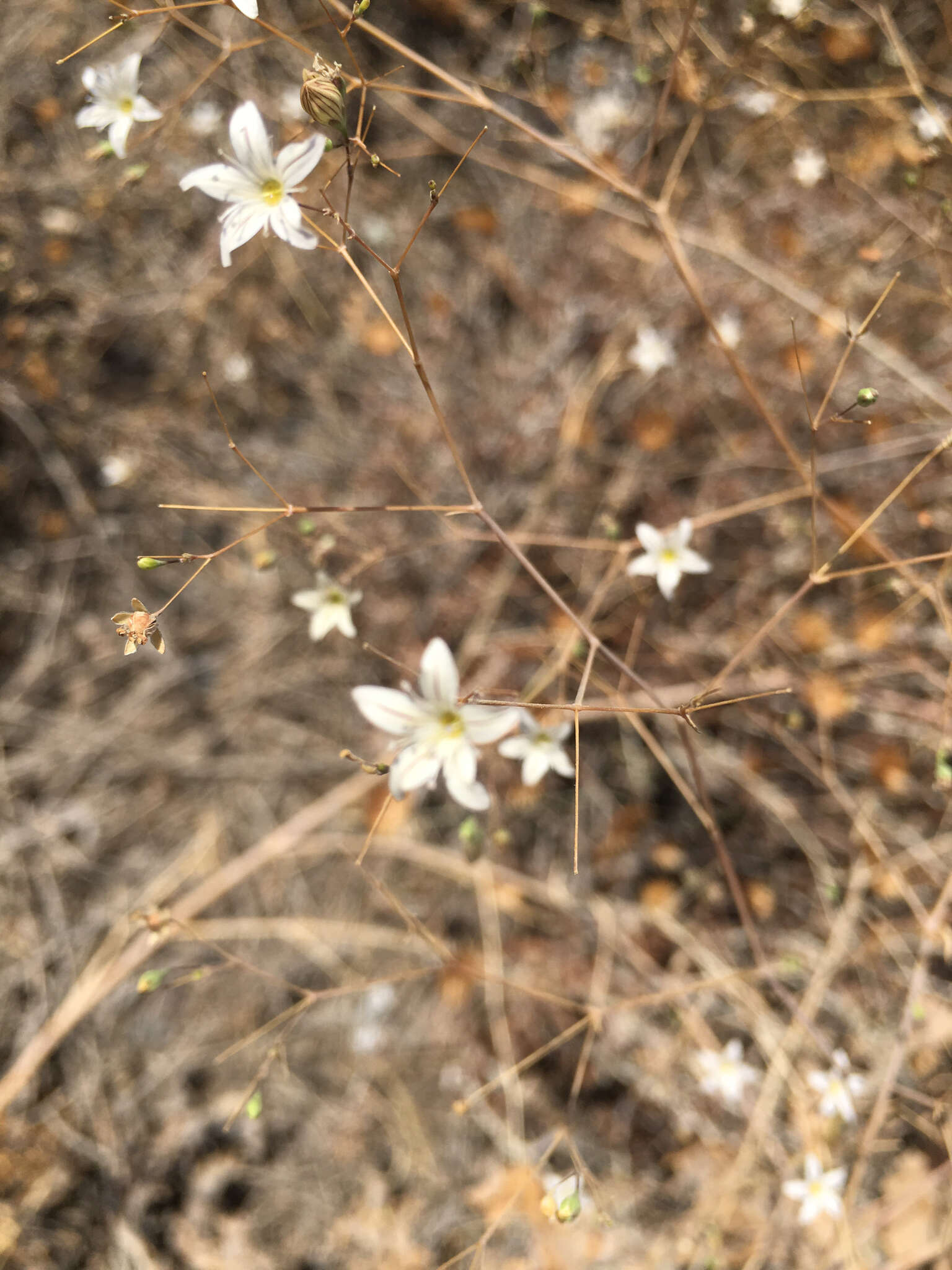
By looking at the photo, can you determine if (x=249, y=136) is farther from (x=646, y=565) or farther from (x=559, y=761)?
(x=559, y=761)

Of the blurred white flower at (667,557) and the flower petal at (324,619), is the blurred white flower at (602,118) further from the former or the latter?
the flower petal at (324,619)

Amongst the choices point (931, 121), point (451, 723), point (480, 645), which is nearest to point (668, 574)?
point (451, 723)

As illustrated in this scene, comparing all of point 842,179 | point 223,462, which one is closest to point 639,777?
point 223,462

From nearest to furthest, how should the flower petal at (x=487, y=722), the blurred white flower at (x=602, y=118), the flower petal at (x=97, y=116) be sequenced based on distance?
the flower petal at (x=487, y=722), the flower petal at (x=97, y=116), the blurred white flower at (x=602, y=118)

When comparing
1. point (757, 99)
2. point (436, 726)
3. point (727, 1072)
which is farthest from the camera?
point (757, 99)

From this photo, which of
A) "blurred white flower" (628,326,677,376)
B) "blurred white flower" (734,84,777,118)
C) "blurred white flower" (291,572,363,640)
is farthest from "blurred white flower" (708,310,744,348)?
"blurred white flower" (291,572,363,640)

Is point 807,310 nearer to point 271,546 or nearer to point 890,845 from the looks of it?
point 890,845

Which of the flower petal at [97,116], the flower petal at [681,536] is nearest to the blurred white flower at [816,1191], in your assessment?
the flower petal at [681,536]
